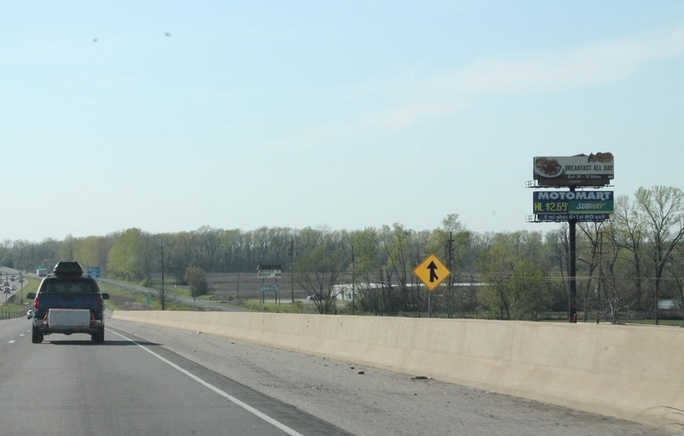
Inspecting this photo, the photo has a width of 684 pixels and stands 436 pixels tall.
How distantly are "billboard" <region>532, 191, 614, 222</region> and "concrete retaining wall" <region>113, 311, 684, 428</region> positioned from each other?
62.6 meters

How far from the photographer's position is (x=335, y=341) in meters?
23.3

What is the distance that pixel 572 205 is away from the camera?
273 feet

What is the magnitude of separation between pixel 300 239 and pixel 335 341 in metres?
147

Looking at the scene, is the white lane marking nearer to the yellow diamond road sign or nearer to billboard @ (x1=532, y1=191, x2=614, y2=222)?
the yellow diamond road sign

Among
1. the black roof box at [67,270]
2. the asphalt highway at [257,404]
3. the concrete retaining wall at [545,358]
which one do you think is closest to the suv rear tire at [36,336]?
the black roof box at [67,270]

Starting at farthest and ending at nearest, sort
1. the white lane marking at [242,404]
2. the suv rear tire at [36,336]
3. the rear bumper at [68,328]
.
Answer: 1. the suv rear tire at [36,336]
2. the rear bumper at [68,328]
3. the white lane marking at [242,404]

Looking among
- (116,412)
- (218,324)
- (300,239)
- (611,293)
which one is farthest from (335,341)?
(300,239)

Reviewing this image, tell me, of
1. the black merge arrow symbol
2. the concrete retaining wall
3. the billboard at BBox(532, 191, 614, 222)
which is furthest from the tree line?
the concrete retaining wall

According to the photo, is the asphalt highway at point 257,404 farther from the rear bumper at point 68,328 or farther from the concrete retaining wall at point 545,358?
the rear bumper at point 68,328

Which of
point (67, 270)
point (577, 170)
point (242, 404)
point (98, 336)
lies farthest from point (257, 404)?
point (577, 170)

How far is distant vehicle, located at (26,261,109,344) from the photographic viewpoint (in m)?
29.3

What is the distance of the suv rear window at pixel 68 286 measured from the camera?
30.0 m

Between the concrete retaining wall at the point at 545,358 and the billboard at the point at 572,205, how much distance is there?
2466 inches

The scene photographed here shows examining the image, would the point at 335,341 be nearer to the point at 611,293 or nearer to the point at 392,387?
the point at 392,387
